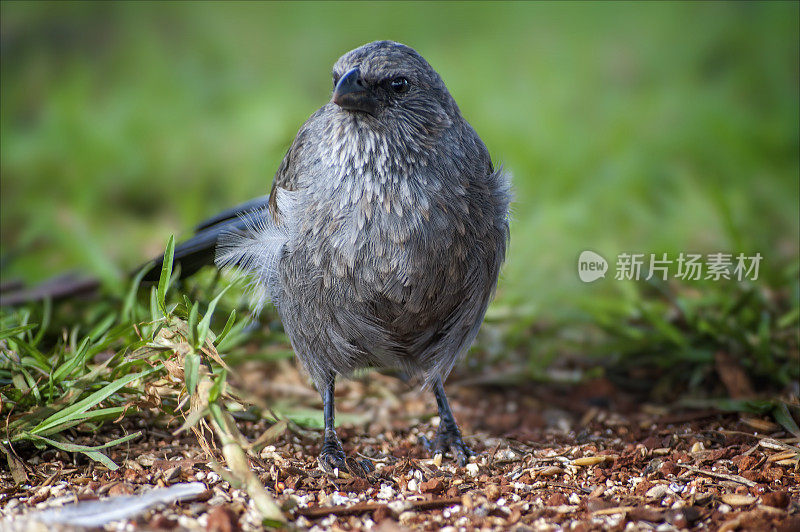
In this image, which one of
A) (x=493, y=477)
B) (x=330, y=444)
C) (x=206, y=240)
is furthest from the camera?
(x=206, y=240)

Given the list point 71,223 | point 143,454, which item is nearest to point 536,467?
point 143,454

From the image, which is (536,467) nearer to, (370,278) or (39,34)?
(370,278)

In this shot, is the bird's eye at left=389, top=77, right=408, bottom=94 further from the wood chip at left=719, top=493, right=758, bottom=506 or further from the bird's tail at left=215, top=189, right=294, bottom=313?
the wood chip at left=719, top=493, right=758, bottom=506

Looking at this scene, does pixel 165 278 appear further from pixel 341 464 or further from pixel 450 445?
pixel 450 445

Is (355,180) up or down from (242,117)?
down

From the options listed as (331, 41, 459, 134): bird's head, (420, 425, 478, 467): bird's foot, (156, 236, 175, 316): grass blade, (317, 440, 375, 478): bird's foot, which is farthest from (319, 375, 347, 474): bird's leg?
(331, 41, 459, 134): bird's head

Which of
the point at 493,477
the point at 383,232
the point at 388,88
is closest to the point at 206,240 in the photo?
the point at 383,232

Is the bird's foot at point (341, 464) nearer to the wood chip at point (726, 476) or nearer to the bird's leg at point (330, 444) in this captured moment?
the bird's leg at point (330, 444)
